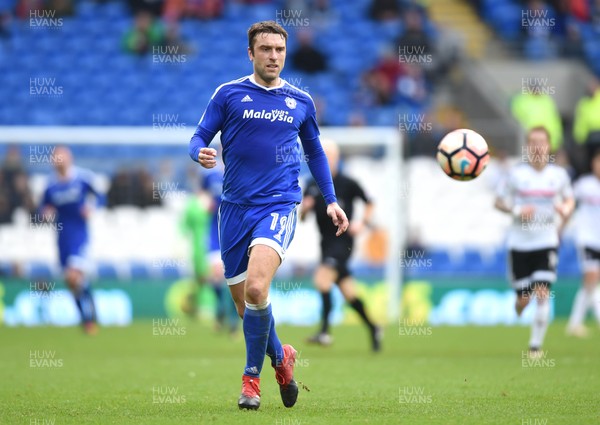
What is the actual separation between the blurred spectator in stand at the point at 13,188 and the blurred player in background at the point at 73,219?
2.06 meters

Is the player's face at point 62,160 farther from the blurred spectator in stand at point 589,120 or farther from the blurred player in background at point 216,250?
the blurred spectator in stand at point 589,120

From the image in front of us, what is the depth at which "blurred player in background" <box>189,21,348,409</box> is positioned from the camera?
804 centimetres

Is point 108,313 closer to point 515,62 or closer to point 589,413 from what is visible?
point 515,62

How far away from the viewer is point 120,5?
26.6 metres

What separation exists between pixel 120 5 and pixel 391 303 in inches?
446

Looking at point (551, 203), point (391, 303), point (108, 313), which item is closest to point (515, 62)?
point (391, 303)

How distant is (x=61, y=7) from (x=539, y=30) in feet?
36.5

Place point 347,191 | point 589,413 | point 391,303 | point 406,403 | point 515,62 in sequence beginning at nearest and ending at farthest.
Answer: point 589,413
point 406,403
point 347,191
point 391,303
point 515,62

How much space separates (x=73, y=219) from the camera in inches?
686

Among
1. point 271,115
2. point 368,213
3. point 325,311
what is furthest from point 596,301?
point 271,115

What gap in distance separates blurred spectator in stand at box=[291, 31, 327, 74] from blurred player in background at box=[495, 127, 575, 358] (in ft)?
40.9

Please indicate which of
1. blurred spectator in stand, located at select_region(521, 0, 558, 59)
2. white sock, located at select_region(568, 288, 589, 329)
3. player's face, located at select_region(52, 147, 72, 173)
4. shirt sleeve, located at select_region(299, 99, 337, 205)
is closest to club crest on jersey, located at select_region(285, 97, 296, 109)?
shirt sleeve, located at select_region(299, 99, 337, 205)

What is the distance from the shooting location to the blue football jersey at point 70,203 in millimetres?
17156

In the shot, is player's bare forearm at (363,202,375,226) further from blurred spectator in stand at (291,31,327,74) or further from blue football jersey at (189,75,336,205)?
blurred spectator in stand at (291,31,327,74)
